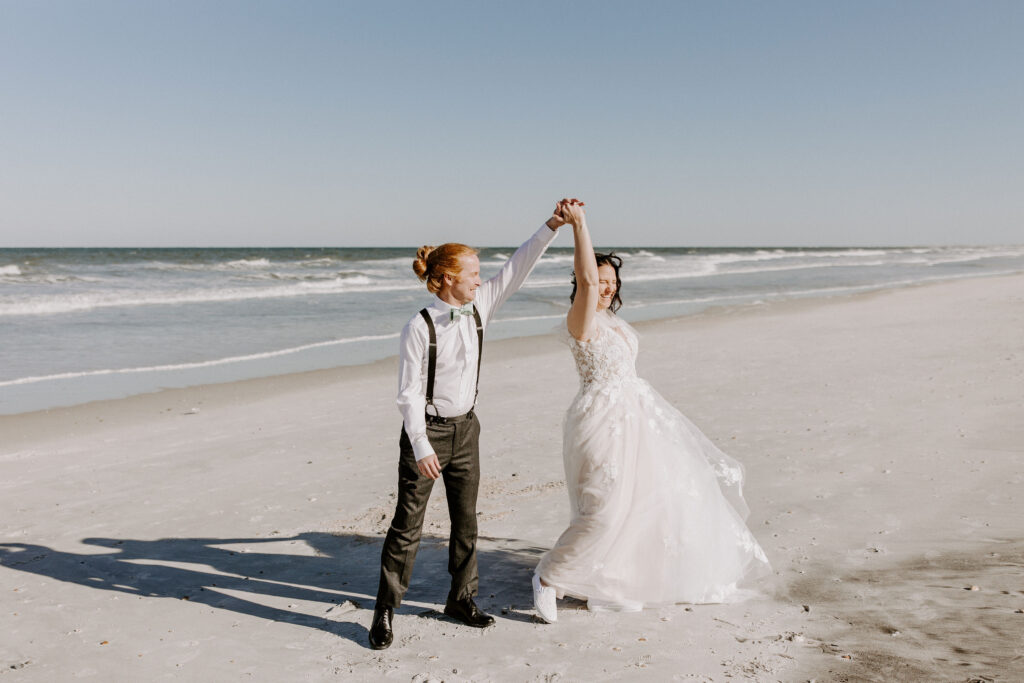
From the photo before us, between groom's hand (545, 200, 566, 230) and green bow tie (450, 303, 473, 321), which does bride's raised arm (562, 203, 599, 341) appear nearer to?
groom's hand (545, 200, 566, 230)

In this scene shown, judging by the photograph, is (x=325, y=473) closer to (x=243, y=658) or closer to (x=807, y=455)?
(x=243, y=658)

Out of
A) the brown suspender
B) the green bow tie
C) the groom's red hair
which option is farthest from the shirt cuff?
the groom's red hair

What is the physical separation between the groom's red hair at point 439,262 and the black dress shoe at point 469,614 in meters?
1.65

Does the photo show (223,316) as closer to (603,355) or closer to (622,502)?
(603,355)

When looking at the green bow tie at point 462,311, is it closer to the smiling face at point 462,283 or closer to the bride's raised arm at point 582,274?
the smiling face at point 462,283

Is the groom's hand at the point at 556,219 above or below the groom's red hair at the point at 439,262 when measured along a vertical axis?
above

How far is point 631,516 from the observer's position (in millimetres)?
3914

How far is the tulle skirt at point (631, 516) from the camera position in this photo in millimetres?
3881

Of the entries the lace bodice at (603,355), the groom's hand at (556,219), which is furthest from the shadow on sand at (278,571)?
the groom's hand at (556,219)

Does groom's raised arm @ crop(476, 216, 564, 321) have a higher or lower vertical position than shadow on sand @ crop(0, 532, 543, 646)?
higher

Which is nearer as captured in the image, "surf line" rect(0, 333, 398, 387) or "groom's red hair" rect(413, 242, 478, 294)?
"groom's red hair" rect(413, 242, 478, 294)

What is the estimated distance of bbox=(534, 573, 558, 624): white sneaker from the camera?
151 inches

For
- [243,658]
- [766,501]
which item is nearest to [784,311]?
[766,501]

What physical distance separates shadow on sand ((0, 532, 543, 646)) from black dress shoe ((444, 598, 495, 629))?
12 centimetres
